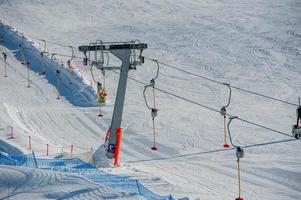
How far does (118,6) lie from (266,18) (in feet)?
47.2

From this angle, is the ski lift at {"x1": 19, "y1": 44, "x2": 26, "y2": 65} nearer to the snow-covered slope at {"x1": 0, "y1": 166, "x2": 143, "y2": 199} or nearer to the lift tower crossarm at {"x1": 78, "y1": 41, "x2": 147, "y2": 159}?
the lift tower crossarm at {"x1": 78, "y1": 41, "x2": 147, "y2": 159}

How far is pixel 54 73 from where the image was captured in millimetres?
32812

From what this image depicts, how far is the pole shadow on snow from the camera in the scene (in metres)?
28.8

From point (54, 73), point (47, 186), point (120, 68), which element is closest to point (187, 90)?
point (54, 73)

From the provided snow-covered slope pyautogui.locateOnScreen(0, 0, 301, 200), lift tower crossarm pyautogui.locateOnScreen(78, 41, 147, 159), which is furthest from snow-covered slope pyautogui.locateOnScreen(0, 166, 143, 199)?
lift tower crossarm pyautogui.locateOnScreen(78, 41, 147, 159)

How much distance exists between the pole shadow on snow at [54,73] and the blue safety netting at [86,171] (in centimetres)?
938

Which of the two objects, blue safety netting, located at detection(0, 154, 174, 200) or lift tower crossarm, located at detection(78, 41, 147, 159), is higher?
lift tower crossarm, located at detection(78, 41, 147, 159)

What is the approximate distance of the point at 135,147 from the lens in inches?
879

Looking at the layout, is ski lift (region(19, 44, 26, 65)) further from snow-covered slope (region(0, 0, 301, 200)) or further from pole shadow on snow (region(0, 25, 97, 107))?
snow-covered slope (region(0, 0, 301, 200))

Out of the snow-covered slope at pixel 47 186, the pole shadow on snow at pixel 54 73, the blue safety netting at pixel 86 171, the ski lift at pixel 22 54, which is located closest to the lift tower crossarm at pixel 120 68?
the blue safety netting at pixel 86 171

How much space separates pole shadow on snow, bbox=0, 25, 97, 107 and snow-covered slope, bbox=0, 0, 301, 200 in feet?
2.69

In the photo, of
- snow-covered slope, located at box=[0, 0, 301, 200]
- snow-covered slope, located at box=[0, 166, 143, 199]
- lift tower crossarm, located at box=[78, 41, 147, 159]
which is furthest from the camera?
snow-covered slope, located at box=[0, 0, 301, 200]

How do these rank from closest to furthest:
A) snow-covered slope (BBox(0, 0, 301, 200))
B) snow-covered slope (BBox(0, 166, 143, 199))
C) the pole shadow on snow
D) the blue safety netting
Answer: snow-covered slope (BBox(0, 166, 143, 199))
the blue safety netting
snow-covered slope (BBox(0, 0, 301, 200))
the pole shadow on snow

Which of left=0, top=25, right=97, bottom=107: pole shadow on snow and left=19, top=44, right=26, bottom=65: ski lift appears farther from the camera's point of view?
left=19, top=44, right=26, bottom=65: ski lift
